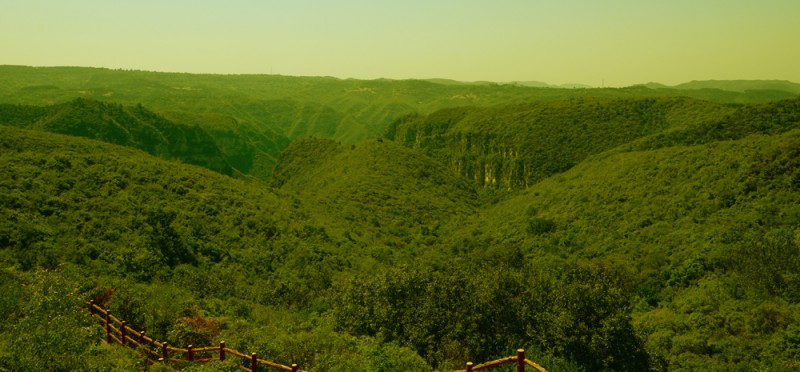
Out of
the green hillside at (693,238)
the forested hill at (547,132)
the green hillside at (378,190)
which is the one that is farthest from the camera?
the forested hill at (547,132)

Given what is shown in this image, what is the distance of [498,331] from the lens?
2205cm

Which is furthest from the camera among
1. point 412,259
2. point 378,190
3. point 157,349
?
point 378,190

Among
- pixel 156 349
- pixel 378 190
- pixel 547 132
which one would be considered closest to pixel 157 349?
pixel 156 349

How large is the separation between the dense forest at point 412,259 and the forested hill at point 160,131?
239 cm

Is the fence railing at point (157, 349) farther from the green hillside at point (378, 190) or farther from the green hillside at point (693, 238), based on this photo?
the green hillside at point (378, 190)

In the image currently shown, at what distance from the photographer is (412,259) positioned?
6153 centimetres

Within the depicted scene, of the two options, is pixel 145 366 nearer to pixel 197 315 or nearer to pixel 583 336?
pixel 197 315

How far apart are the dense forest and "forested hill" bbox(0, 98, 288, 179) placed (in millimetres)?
2391

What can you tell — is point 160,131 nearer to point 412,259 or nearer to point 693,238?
point 412,259

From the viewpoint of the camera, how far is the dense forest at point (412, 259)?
1950cm

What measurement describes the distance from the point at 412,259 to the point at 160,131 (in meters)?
107

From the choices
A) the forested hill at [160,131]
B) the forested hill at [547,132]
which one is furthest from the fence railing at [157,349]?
the forested hill at [160,131]

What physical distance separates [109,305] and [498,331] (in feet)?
54.3

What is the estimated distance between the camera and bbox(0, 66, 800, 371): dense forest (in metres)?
19.5
